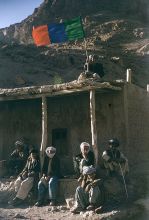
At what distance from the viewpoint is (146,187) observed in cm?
1252

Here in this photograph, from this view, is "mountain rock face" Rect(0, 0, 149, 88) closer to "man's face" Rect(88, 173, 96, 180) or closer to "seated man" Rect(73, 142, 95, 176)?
"seated man" Rect(73, 142, 95, 176)

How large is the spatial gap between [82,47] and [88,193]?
108 ft

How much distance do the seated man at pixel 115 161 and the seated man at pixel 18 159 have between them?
2838 mm

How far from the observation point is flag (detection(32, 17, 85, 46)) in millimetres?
16250

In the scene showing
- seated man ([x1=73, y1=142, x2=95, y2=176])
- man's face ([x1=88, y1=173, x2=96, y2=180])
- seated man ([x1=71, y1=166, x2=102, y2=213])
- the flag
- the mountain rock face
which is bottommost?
seated man ([x1=71, y1=166, x2=102, y2=213])

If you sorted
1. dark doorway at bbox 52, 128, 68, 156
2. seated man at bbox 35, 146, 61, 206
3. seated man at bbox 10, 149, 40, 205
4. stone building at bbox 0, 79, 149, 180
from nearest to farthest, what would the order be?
seated man at bbox 35, 146, 61, 206 < seated man at bbox 10, 149, 40, 205 < stone building at bbox 0, 79, 149, 180 < dark doorway at bbox 52, 128, 68, 156

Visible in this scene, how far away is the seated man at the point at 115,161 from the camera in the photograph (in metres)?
12.3

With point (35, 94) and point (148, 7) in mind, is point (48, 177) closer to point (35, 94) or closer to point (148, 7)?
point (35, 94)

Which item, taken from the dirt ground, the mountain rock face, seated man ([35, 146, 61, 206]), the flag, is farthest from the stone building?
the mountain rock face

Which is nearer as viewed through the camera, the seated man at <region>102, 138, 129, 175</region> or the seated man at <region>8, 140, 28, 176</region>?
the seated man at <region>102, 138, 129, 175</region>

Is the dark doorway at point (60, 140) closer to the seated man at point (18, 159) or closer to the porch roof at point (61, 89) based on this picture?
the seated man at point (18, 159)

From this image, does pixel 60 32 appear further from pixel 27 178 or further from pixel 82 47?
pixel 82 47

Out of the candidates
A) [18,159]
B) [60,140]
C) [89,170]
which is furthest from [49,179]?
[60,140]

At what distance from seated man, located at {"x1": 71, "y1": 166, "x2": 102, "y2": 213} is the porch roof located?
2535 millimetres
